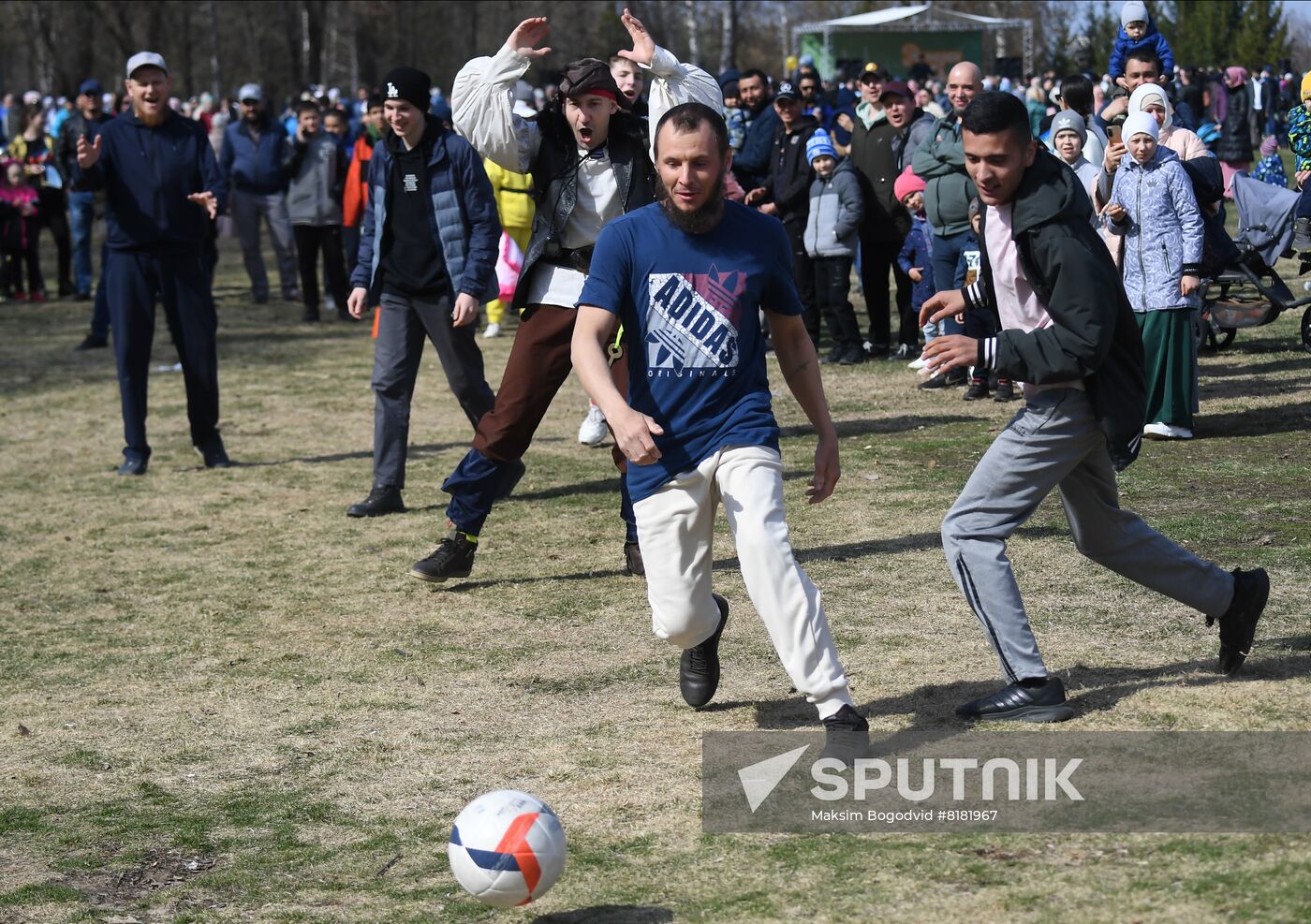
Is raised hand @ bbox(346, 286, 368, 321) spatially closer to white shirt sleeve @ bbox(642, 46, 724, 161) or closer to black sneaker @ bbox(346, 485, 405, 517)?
black sneaker @ bbox(346, 485, 405, 517)

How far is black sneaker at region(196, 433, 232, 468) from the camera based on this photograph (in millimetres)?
10680

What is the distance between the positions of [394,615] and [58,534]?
9.42 ft

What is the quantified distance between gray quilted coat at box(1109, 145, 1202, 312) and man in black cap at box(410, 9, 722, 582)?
3.65 m

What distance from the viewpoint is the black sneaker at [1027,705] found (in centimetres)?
512

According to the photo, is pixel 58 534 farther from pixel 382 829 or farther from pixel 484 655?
pixel 382 829

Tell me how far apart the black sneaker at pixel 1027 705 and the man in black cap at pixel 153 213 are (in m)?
6.29

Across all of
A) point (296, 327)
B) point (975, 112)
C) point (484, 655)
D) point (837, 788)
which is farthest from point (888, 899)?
point (296, 327)

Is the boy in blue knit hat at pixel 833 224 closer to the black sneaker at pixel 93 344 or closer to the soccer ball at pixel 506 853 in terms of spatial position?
the black sneaker at pixel 93 344

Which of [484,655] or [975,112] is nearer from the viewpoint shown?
A: [975,112]

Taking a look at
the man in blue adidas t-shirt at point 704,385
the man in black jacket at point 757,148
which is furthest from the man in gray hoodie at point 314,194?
the man in blue adidas t-shirt at point 704,385

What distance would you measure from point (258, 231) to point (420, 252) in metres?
11.1

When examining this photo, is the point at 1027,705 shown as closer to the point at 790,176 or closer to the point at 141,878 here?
the point at 141,878

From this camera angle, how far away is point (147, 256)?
33.1ft

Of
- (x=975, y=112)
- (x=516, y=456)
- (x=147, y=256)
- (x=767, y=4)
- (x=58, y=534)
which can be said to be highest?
(x=767, y=4)
